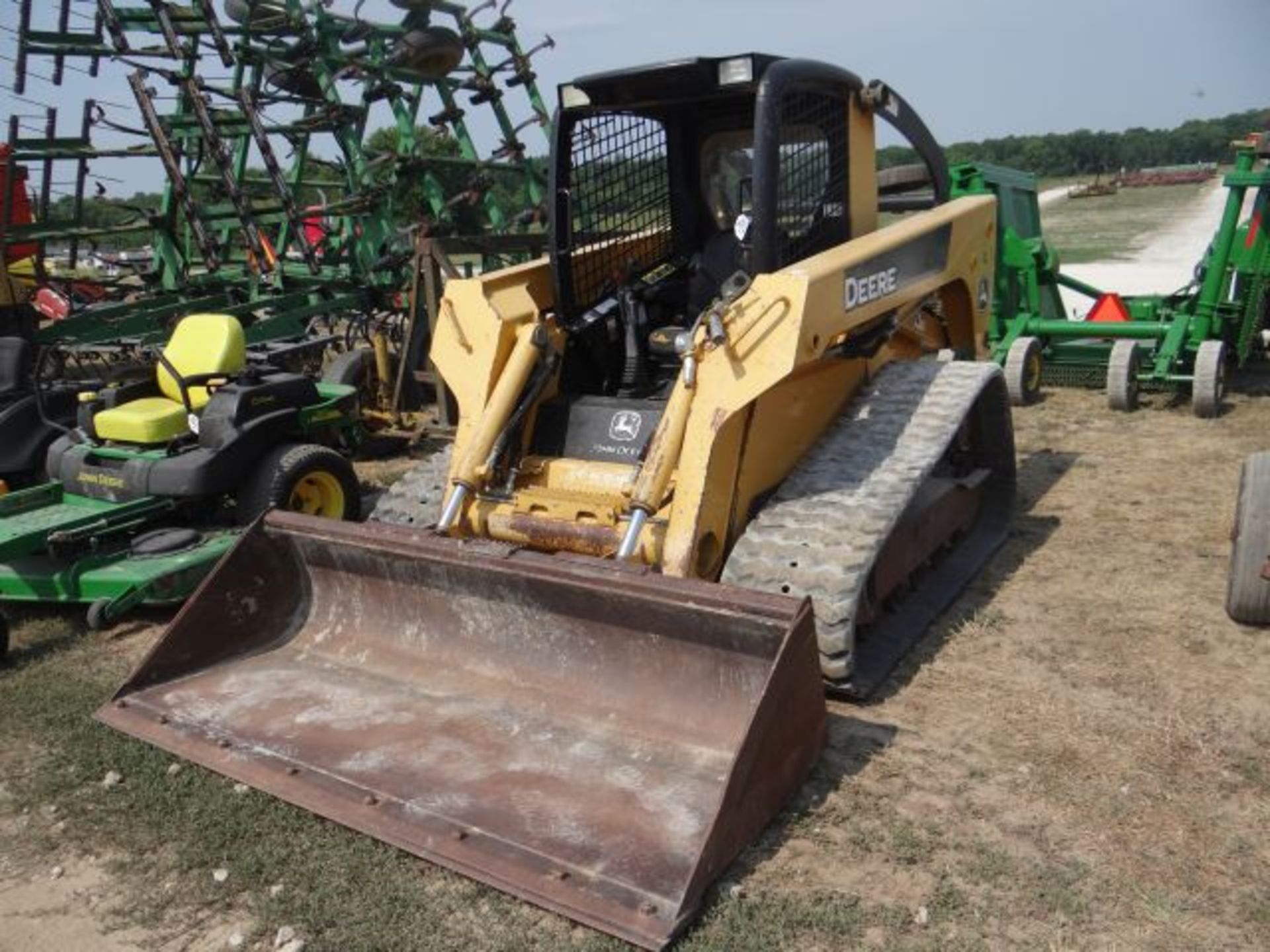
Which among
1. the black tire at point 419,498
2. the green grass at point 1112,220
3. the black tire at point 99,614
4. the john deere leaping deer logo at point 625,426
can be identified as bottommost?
the green grass at point 1112,220

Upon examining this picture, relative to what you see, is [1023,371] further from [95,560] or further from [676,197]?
[95,560]

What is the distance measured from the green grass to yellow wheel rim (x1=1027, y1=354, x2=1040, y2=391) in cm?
1321

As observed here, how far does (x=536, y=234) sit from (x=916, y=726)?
238 inches

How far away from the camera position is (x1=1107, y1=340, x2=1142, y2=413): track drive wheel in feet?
26.6

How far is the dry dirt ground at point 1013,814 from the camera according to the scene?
267 centimetres

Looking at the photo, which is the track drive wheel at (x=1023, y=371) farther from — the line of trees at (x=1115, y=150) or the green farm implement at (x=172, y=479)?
the line of trees at (x=1115, y=150)

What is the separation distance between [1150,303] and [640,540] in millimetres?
7053

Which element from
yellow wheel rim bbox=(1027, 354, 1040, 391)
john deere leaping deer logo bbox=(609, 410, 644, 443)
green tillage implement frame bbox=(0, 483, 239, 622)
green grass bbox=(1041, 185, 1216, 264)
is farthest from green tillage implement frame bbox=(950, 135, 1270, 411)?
green grass bbox=(1041, 185, 1216, 264)

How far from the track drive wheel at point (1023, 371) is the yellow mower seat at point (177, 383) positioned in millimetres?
5609

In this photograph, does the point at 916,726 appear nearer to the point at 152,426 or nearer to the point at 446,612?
the point at 446,612

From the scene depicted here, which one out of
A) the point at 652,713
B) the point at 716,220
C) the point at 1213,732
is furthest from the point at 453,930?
the point at 716,220

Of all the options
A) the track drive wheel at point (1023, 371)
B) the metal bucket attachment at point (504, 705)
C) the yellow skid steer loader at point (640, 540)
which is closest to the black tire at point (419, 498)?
the yellow skid steer loader at point (640, 540)

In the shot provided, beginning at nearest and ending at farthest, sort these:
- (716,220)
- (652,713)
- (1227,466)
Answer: (652,713) < (716,220) < (1227,466)

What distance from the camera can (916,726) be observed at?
3609mm
